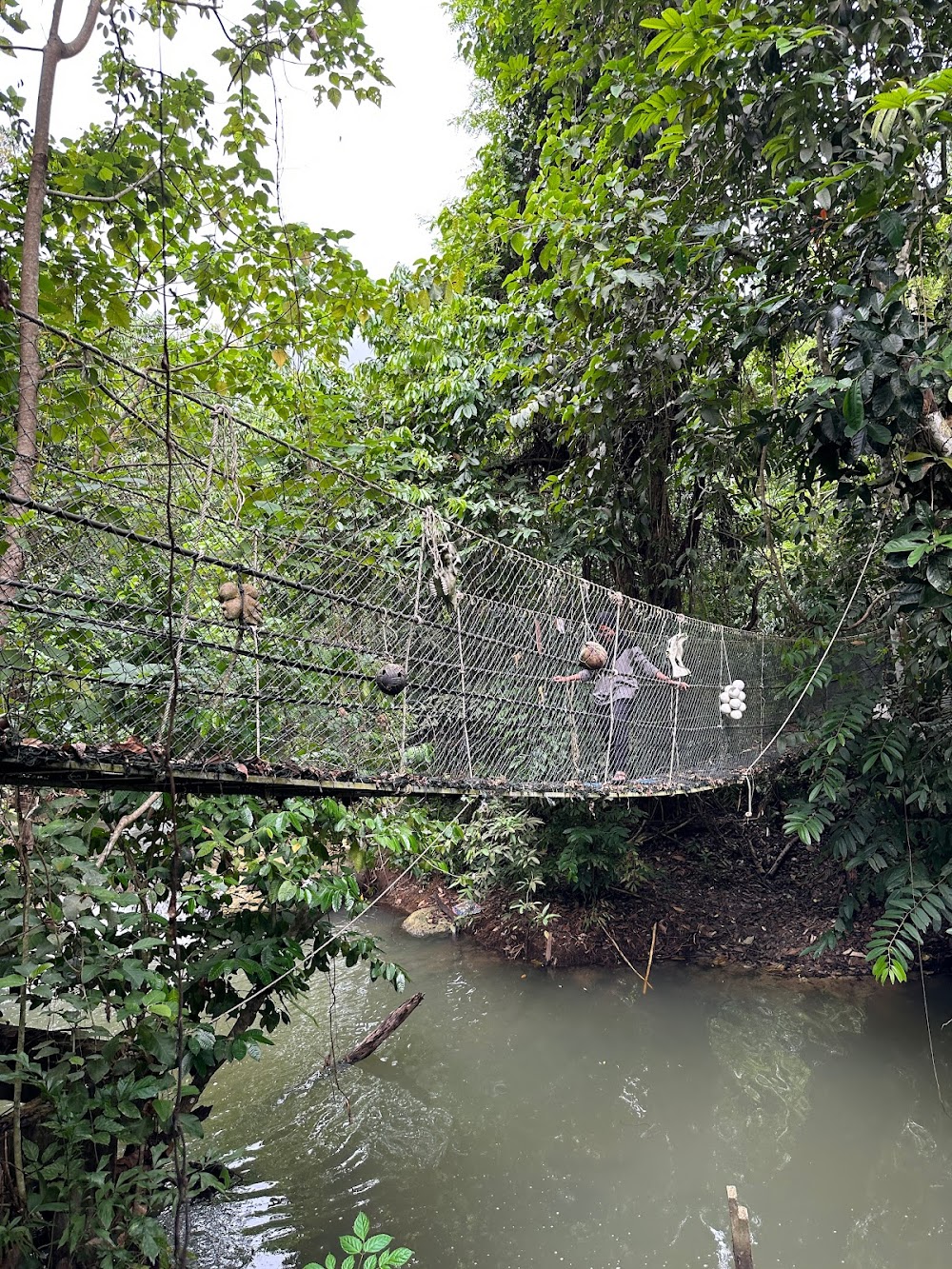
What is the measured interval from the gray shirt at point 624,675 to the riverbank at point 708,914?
176 cm

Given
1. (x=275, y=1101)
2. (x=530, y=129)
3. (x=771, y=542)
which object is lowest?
(x=275, y=1101)

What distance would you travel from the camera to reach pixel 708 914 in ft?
14.2

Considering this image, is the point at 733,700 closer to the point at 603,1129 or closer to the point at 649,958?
the point at 649,958

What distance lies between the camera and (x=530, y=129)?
452cm

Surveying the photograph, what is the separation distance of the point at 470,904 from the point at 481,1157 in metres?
2.06

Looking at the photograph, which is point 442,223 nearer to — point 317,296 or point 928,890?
point 317,296

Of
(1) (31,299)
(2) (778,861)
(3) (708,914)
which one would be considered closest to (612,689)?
(1) (31,299)

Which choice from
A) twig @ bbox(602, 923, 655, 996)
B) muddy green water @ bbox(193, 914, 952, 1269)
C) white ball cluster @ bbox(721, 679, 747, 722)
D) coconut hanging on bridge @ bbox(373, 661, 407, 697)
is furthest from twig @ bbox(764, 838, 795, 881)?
coconut hanging on bridge @ bbox(373, 661, 407, 697)

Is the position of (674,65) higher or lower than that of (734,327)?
higher

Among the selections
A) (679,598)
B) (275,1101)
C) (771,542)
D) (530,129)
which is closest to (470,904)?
(275,1101)

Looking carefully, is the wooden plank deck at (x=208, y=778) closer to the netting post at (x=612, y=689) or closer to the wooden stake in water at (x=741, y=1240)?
the netting post at (x=612, y=689)

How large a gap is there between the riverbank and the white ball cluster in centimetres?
139

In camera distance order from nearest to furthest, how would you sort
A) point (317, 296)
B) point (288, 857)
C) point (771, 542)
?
point (288, 857), point (317, 296), point (771, 542)

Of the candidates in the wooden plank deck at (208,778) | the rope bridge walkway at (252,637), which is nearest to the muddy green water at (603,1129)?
the rope bridge walkway at (252,637)
